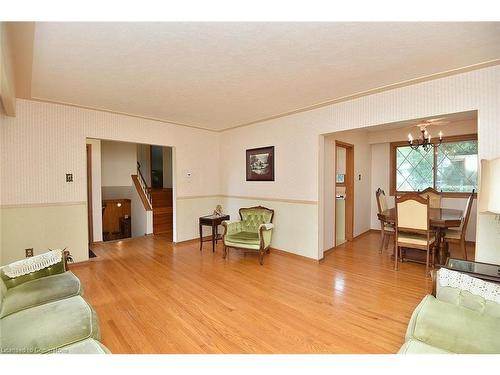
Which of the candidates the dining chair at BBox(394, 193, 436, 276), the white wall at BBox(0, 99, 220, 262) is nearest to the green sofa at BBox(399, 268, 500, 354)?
the dining chair at BBox(394, 193, 436, 276)

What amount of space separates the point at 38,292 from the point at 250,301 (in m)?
1.86

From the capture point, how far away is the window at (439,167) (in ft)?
16.1

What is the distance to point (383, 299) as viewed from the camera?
2.72 meters

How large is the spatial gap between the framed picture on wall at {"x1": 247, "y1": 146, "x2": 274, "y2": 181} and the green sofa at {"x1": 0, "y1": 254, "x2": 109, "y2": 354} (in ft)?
11.1

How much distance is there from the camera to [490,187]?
1.80 metres

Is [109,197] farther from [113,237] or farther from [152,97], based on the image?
[152,97]

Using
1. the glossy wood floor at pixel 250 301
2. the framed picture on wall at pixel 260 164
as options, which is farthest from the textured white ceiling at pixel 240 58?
the glossy wood floor at pixel 250 301

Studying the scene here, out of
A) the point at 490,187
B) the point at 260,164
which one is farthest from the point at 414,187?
the point at 490,187

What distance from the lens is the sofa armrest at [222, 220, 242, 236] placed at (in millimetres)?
4277

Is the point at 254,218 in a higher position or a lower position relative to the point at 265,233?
higher

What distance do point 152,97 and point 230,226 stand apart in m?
2.35

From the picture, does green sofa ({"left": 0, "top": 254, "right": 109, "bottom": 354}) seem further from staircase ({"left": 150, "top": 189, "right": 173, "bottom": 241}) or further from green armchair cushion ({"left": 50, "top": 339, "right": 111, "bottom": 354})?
staircase ({"left": 150, "top": 189, "right": 173, "bottom": 241})

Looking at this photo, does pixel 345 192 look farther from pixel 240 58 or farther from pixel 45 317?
pixel 45 317

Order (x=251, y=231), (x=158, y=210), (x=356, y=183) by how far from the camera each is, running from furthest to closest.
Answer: (x=158, y=210), (x=356, y=183), (x=251, y=231)
